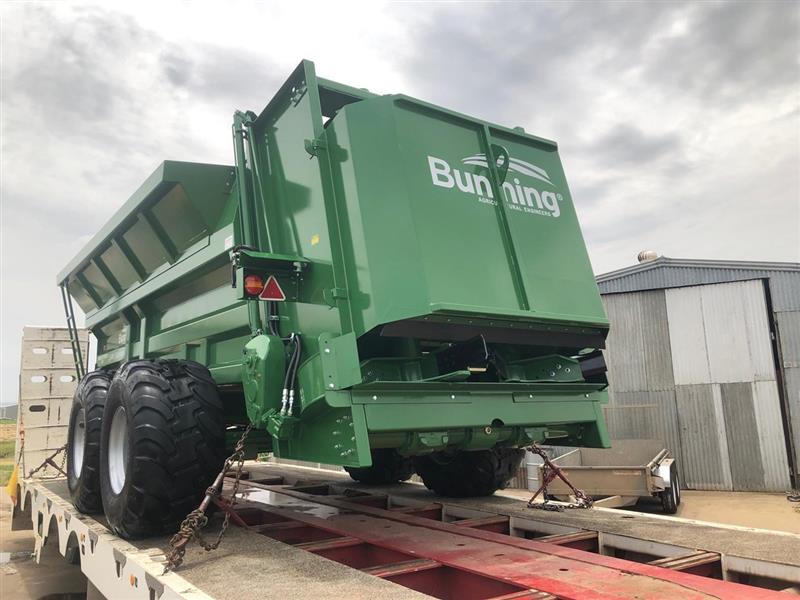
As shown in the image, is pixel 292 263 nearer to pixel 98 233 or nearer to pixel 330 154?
pixel 330 154

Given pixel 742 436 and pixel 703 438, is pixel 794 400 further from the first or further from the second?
pixel 703 438

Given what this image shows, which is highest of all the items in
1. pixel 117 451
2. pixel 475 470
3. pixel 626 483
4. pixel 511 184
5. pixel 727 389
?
pixel 511 184

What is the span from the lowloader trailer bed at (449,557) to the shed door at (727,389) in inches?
358

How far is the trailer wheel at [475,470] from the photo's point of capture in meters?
5.43

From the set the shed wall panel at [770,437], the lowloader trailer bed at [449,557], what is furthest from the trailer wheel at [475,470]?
the shed wall panel at [770,437]

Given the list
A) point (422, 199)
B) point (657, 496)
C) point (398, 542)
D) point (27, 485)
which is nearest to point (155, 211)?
point (422, 199)

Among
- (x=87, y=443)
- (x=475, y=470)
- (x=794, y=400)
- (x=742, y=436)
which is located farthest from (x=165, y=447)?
(x=794, y=400)

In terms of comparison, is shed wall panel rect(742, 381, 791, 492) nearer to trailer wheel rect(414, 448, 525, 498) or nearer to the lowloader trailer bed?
trailer wheel rect(414, 448, 525, 498)

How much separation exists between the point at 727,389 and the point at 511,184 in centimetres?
1031

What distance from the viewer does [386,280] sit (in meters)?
3.47

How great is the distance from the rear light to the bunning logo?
4.10 feet

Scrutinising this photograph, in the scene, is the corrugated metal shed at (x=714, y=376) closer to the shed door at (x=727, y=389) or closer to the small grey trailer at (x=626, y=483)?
the shed door at (x=727, y=389)

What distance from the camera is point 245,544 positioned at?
139 inches

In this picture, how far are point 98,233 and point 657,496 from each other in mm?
8377
